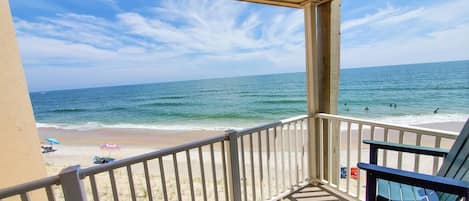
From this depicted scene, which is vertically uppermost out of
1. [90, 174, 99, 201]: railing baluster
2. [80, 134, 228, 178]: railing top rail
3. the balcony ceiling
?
the balcony ceiling

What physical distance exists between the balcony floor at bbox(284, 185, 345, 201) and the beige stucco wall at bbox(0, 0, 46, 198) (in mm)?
2159

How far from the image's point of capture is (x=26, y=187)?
3.25 ft

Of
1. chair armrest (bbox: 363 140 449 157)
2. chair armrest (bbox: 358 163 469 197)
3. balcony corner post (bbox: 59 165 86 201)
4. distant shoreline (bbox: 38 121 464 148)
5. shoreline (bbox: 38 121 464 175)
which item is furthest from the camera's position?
distant shoreline (bbox: 38 121 464 148)

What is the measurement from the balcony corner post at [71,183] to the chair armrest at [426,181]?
1505 millimetres

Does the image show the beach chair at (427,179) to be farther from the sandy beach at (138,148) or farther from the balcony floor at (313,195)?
the sandy beach at (138,148)

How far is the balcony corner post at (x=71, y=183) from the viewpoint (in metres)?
1.05

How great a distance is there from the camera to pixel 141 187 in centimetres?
342

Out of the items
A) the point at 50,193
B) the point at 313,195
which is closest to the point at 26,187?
the point at 50,193

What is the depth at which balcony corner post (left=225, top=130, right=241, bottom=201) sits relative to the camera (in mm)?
1681

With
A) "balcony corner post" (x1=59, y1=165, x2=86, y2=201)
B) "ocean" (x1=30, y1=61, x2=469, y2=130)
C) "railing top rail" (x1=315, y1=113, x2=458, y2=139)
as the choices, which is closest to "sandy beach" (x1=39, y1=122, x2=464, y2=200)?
"ocean" (x1=30, y1=61, x2=469, y2=130)

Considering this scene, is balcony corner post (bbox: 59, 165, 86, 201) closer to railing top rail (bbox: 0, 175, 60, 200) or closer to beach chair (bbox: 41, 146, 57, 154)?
railing top rail (bbox: 0, 175, 60, 200)

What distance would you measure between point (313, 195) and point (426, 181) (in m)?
1.42

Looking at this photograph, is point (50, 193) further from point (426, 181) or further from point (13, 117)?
point (426, 181)

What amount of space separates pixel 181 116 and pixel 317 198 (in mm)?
10440
